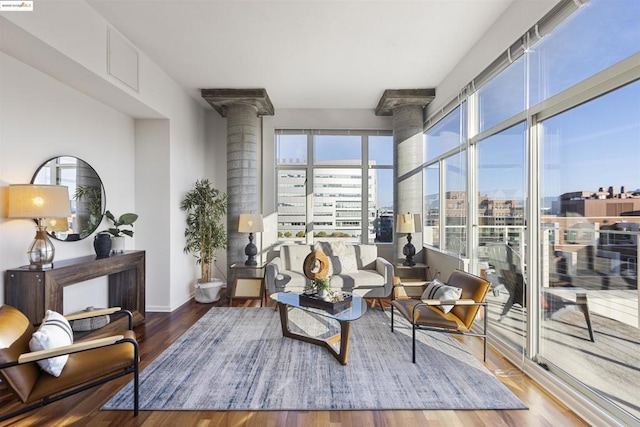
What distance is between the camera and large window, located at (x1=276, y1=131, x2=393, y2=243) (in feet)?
19.5

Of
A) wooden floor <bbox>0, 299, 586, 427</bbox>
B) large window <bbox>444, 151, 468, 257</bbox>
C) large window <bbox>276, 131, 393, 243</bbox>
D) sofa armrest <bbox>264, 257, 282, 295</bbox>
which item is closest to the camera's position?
wooden floor <bbox>0, 299, 586, 427</bbox>

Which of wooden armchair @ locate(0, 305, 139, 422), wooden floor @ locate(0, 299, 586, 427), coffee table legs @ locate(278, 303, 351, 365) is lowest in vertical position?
wooden floor @ locate(0, 299, 586, 427)

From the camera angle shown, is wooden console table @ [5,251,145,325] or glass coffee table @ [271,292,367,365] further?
glass coffee table @ [271,292,367,365]

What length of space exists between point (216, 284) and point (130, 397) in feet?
8.46

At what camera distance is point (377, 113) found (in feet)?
18.8

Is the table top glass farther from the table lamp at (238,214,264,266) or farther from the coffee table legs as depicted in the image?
the table lamp at (238,214,264,266)

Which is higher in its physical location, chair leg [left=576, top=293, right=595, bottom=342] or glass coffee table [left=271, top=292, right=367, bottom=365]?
chair leg [left=576, top=293, right=595, bottom=342]

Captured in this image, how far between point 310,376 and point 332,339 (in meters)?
A: 0.59

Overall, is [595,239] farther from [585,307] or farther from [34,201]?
[34,201]

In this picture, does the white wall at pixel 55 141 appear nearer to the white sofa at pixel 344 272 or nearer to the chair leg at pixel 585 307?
the white sofa at pixel 344 272

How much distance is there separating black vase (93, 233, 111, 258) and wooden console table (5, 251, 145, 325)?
Result: 0.07m

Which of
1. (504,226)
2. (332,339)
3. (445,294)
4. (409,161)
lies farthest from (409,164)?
(332,339)

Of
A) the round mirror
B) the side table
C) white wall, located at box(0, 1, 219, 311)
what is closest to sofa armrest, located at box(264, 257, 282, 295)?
the side table

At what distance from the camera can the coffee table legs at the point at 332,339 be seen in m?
2.75
